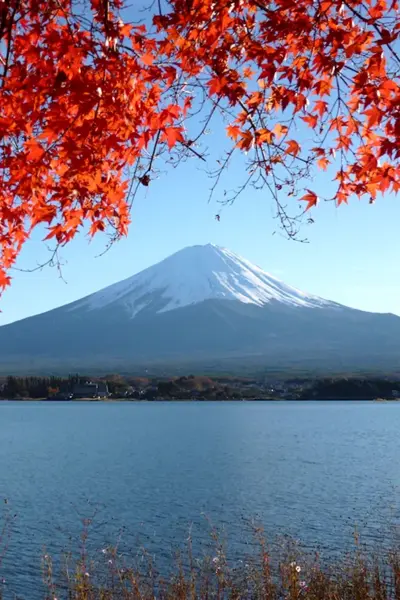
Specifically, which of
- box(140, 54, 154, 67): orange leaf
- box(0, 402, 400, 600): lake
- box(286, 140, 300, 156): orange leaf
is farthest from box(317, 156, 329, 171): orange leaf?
box(0, 402, 400, 600): lake

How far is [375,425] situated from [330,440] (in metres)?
16.7

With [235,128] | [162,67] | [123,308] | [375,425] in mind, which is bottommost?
[375,425]

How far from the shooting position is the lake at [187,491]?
50.8 feet

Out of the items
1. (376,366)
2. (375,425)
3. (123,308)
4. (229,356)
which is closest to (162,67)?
(375,425)

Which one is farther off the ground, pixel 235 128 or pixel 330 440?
pixel 235 128

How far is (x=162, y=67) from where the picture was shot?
13.4 ft

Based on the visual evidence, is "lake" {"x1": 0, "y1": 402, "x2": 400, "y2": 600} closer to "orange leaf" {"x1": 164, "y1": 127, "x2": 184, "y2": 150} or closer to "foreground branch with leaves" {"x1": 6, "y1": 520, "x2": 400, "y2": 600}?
"foreground branch with leaves" {"x1": 6, "y1": 520, "x2": 400, "y2": 600}

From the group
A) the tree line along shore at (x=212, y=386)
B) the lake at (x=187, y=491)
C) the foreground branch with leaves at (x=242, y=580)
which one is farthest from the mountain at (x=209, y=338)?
the foreground branch with leaves at (x=242, y=580)

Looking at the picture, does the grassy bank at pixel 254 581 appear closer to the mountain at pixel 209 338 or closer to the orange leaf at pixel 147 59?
the orange leaf at pixel 147 59

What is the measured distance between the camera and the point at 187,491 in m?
22.7

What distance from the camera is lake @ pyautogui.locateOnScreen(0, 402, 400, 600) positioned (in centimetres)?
1548

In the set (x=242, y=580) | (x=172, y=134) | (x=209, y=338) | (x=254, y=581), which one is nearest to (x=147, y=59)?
(x=172, y=134)

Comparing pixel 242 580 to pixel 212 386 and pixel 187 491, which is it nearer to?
pixel 187 491

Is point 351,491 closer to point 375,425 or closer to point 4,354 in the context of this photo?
Result: point 375,425
